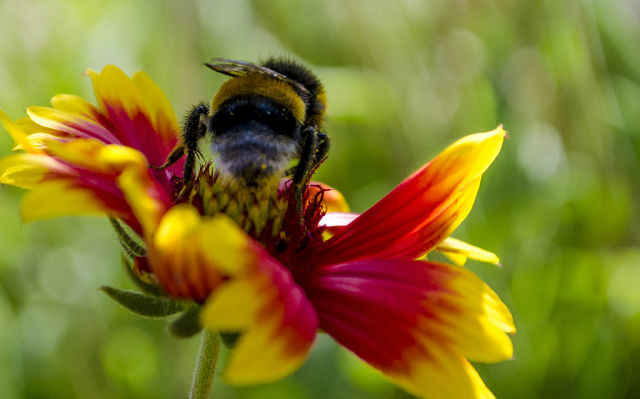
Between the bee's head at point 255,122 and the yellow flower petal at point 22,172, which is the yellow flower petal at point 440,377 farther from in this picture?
the yellow flower petal at point 22,172

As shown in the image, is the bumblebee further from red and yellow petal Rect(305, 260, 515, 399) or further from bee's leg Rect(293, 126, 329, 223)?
red and yellow petal Rect(305, 260, 515, 399)

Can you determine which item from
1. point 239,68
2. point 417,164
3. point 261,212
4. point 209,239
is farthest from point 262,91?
point 417,164

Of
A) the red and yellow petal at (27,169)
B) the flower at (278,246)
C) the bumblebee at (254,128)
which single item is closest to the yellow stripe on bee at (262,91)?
the bumblebee at (254,128)

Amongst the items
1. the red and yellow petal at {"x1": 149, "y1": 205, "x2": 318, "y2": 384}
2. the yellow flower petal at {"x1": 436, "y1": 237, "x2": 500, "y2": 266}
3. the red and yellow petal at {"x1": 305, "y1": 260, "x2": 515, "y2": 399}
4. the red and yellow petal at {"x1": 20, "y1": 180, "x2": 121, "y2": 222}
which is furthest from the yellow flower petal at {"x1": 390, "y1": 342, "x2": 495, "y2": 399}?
the red and yellow petal at {"x1": 20, "y1": 180, "x2": 121, "y2": 222}

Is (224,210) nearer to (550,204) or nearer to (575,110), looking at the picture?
(550,204)

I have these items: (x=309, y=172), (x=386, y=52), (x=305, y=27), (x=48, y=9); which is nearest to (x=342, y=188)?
(x=386, y=52)

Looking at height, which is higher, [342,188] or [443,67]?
[443,67]
